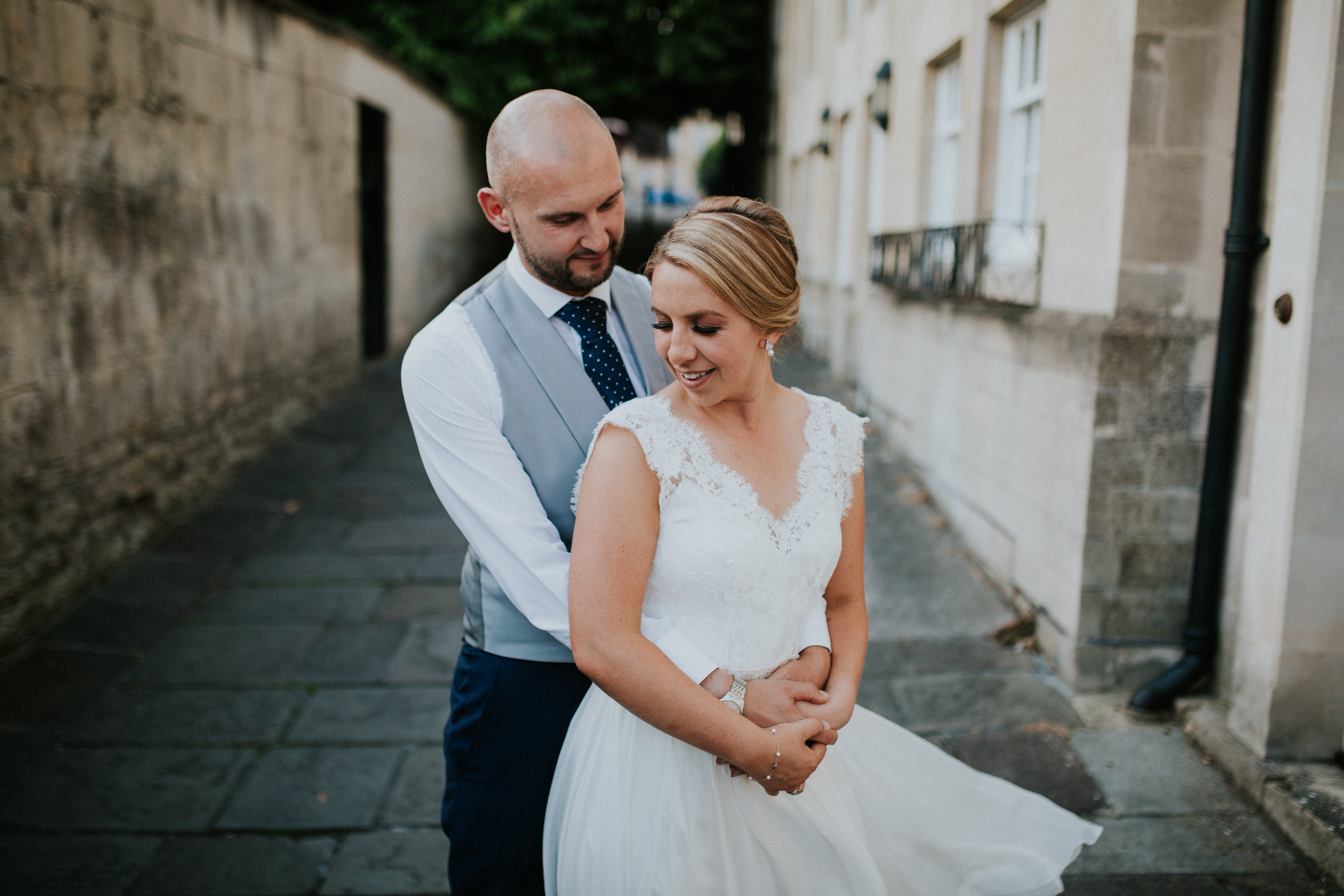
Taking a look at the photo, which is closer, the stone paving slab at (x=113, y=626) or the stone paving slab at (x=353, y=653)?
the stone paving slab at (x=353, y=653)

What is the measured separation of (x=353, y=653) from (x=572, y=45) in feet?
46.4

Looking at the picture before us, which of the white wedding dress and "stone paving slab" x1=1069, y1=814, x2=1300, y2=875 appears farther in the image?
"stone paving slab" x1=1069, y1=814, x2=1300, y2=875

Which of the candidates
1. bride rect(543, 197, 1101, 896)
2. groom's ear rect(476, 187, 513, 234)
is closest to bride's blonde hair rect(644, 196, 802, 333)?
bride rect(543, 197, 1101, 896)

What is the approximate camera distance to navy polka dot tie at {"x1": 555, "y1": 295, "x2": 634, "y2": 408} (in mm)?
2182

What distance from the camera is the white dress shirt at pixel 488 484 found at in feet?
6.32

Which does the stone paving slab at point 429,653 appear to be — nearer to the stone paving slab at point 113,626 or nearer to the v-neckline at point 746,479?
the stone paving slab at point 113,626

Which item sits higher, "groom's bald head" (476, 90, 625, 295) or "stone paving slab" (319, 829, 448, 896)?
Answer: "groom's bald head" (476, 90, 625, 295)

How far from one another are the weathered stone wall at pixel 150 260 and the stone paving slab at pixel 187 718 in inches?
30.3

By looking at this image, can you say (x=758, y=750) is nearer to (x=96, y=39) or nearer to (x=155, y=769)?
(x=155, y=769)

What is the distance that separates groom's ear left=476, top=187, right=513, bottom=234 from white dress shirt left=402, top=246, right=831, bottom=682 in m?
0.26

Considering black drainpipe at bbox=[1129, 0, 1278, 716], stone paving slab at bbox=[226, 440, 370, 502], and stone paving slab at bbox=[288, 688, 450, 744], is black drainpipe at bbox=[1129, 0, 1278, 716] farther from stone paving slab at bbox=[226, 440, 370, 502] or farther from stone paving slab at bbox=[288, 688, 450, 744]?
stone paving slab at bbox=[226, 440, 370, 502]

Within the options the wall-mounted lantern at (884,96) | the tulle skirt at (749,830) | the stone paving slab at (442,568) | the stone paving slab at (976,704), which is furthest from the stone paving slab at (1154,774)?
the wall-mounted lantern at (884,96)

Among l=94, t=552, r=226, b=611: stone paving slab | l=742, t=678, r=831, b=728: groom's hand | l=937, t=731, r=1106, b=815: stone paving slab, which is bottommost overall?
l=937, t=731, r=1106, b=815: stone paving slab

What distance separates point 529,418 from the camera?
6.70ft
